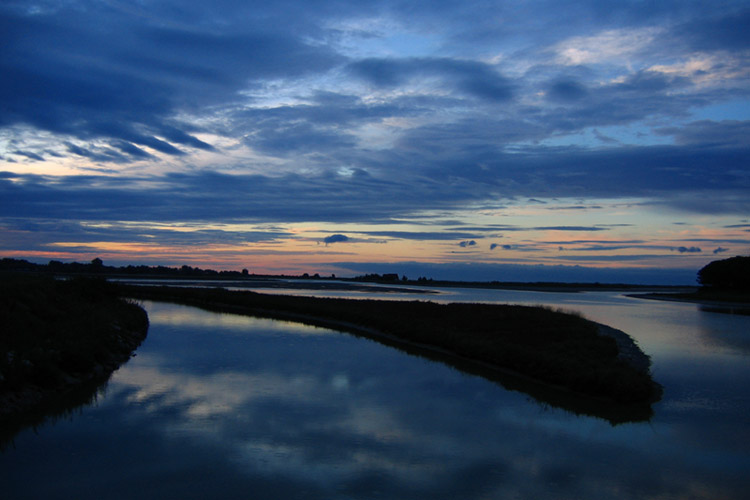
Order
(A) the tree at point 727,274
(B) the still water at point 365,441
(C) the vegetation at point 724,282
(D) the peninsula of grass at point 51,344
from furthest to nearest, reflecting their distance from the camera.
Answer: (A) the tree at point 727,274
(C) the vegetation at point 724,282
(D) the peninsula of grass at point 51,344
(B) the still water at point 365,441

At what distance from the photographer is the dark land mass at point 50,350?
11.8 meters

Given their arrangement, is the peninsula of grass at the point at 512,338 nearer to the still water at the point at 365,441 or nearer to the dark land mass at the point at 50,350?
the still water at the point at 365,441

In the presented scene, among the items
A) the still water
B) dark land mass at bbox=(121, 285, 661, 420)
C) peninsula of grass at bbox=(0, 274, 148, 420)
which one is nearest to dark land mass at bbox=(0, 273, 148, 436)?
peninsula of grass at bbox=(0, 274, 148, 420)

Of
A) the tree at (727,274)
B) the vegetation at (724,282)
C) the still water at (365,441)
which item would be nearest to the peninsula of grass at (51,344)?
the still water at (365,441)

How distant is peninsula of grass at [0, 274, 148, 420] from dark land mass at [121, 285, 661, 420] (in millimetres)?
10931

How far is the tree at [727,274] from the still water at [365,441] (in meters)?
66.2

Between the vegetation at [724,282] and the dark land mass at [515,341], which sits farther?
the vegetation at [724,282]

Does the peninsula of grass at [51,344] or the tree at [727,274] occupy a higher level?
the tree at [727,274]

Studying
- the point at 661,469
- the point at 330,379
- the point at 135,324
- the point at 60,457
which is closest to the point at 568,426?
the point at 661,469

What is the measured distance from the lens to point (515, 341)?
2177 centimetres

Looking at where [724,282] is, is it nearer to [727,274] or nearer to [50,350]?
[727,274]

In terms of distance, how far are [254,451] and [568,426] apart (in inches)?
247

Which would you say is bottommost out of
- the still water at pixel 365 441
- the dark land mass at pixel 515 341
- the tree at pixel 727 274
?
the still water at pixel 365 441

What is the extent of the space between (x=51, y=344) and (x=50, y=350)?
1.95 feet
